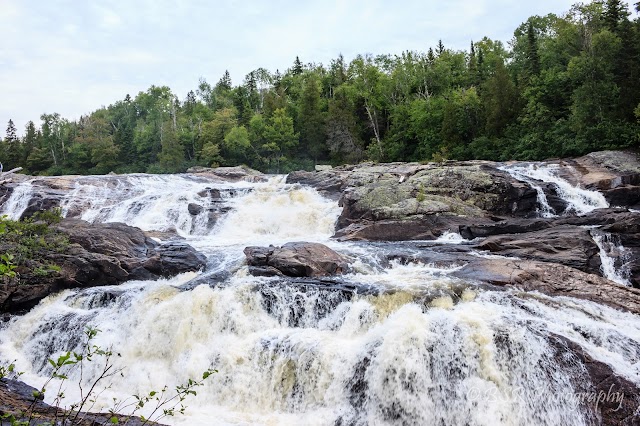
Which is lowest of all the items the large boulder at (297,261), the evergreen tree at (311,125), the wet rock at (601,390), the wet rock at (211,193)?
the wet rock at (601,390)

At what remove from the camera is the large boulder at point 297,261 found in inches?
499

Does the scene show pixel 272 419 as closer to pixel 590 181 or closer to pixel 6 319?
pixel 6 319

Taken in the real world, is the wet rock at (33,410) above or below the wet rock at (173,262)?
below

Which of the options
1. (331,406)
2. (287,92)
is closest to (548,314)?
(331,406)

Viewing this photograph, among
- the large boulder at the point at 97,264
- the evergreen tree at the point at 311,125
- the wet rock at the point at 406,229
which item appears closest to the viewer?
the large boulder at the point at 97,264

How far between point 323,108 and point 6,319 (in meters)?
42.0

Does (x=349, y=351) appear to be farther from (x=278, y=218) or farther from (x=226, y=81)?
(x=226, y=81)

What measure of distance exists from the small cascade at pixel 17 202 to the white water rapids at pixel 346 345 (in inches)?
543

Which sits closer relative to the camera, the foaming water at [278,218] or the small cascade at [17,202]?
the foaming water at [278,218]

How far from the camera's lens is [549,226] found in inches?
634

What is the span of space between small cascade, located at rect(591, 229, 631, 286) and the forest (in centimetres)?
1299

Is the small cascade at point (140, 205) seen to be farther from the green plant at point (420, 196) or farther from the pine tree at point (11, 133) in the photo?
the pine tree at point (11, 133)

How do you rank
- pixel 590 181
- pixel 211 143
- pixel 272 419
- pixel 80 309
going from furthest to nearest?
pixel 211 143 < pixel 590 181 < pixel 80 309 < pixel 272 419

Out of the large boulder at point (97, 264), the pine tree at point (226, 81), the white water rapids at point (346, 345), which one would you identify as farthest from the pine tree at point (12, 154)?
the white water rapids at point (346, 345)
